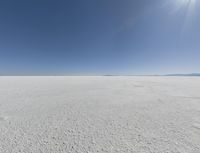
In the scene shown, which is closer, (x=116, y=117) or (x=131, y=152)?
(x=131, y=152)

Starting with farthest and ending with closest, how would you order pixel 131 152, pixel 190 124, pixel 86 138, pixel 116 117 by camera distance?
pixel 116 117 → pixel 190 124 → pixel 86 138 → pixel 131 152

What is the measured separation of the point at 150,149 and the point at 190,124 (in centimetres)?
147

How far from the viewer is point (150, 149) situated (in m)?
1.50

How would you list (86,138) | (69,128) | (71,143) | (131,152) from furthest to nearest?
(69,128) < (86,138) < (71,143) < (131,152)

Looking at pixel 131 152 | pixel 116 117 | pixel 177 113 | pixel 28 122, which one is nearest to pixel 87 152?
pixel 131 152

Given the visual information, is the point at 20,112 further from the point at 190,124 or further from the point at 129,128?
the point at 190,124

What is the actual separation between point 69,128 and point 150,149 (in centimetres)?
154

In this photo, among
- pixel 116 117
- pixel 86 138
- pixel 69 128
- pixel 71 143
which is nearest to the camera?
pixel 71 143

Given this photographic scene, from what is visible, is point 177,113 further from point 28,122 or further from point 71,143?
point 28,122

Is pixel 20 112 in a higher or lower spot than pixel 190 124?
higher

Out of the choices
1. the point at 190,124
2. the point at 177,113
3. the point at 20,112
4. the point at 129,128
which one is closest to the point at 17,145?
the point at 20,112

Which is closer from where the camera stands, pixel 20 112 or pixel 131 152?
pixel 131 152

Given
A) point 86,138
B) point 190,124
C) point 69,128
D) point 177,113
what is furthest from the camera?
point 177,113

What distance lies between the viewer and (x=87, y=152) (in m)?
1.45
